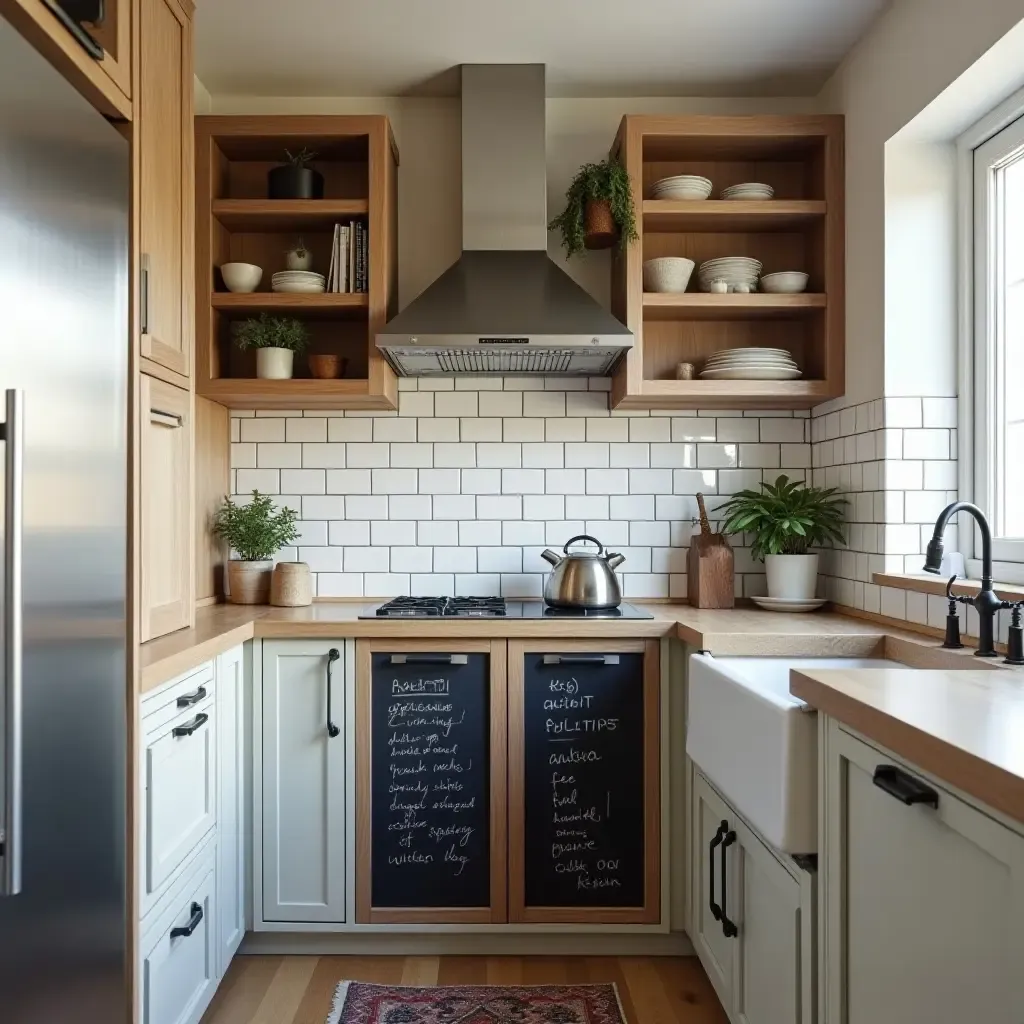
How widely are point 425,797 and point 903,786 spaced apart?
156 centimetres

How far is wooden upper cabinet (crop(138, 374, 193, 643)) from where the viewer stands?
1.88m

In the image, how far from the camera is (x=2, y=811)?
114 cm

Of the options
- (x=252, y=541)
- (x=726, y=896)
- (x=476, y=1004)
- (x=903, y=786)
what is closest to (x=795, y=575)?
(x=726, y=896)

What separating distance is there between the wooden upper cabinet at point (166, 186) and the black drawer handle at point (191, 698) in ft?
2.51

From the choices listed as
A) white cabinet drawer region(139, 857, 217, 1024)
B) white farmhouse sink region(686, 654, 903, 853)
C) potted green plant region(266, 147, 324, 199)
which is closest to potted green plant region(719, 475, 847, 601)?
white farmhouse sink region(686, 654, 903, 853)

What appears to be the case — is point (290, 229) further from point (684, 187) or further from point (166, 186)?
point (684, 187)

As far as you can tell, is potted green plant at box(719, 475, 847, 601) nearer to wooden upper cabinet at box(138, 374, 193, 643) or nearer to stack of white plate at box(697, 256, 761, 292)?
stack of white plate at box(697, 256, 761, 292)

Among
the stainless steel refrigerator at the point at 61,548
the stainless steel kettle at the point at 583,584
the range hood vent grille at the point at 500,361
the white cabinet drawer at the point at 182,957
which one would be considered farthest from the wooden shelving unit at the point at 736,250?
the white cabinet drawer at the point at 182,957

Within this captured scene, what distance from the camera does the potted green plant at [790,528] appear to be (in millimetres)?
2693

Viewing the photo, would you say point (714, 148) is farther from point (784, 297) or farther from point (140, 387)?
point (140, 387)

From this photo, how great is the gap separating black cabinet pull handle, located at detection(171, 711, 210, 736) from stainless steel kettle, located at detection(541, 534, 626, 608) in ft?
3.54

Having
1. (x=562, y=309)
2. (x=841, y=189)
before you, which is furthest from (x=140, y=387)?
(x=841, y=189)

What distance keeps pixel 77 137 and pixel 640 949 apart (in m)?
2.42

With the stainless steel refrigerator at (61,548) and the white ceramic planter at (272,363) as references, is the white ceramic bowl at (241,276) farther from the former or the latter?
the stainless steel refrigerator at (61,548)
